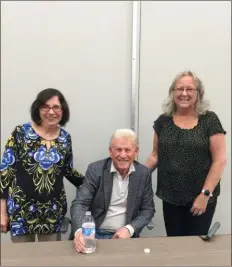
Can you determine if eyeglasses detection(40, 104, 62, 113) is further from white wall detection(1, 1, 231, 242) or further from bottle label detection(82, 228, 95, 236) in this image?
bottle label detection(82, 228, 95, 236)

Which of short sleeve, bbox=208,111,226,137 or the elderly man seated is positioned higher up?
short sleeve, bbox=208,111,226,137

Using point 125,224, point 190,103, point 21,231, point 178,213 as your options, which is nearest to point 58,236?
point 21,231

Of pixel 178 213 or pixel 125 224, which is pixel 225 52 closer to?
pixel 178 213

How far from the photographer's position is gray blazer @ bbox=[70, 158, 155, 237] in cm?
178

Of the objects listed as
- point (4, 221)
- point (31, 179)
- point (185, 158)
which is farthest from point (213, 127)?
point (4, 221)

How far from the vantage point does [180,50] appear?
232 centimetres

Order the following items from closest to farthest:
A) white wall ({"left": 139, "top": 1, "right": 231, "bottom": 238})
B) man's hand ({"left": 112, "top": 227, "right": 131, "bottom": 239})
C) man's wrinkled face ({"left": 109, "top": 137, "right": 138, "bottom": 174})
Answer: man's hand ({"left": 112, "top": 227, "right": 131, "bottom": 239}) → man's wrinkled face ({"left": 109, "top": 137, "right": 138, "bottom": 174}) → white wall ({"left": 139, "top": 1, "right": 231, "bottom": 238})

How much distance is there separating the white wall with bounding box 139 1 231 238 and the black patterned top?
46 centimetres

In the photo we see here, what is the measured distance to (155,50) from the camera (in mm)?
2291

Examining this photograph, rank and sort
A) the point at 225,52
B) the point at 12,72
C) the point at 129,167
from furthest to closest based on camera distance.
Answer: the point at 225,52 < the point at 12,72 < the point at 129,167

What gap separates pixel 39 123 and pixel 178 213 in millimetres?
1012

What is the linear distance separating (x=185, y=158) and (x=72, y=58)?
1058mm

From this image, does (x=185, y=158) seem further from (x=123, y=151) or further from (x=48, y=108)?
(x=48, y=108)

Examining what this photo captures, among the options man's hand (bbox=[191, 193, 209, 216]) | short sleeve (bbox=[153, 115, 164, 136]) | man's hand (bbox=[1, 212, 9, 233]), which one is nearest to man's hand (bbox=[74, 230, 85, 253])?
man's hand (bbox=[1, 212, 9, 233])
